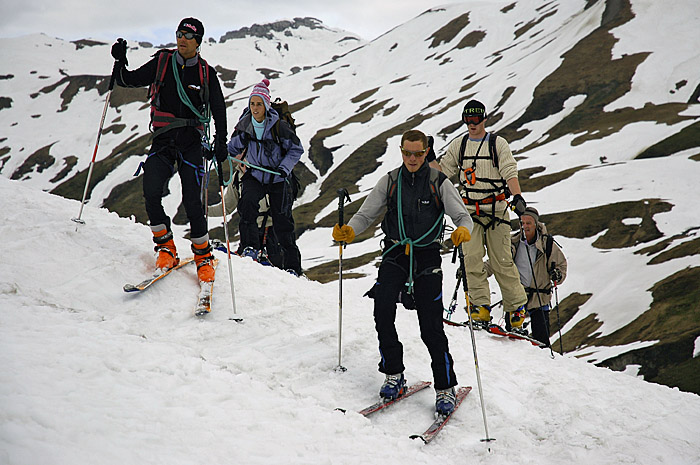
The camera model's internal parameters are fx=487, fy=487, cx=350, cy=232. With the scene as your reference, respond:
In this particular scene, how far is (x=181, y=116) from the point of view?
719cm

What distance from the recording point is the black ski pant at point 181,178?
7098 mm

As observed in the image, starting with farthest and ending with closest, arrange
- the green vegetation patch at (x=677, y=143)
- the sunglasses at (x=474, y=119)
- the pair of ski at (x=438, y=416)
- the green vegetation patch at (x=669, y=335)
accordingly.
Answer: the green vegetation patch at (x=677, y=143) < the green vegetation patch at (x=669, y=335) < the sunglasses at (x=474, y=119) < the pair of ski at (x=438, y=416)

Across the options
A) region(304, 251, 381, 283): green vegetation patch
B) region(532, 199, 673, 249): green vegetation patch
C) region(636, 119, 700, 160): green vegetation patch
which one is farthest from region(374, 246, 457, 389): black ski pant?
region(636, 119, 700, 160): green vegetation patch

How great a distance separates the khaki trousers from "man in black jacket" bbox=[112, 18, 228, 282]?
4621 mm

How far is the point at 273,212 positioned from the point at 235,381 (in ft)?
19.9

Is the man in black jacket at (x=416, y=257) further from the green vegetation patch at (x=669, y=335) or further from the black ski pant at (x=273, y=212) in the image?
the green vegetation patch at (x=669, y=335)

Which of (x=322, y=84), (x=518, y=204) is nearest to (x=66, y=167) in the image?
(x=322, y=84)

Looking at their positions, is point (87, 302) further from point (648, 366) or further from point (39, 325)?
point (648, 366)

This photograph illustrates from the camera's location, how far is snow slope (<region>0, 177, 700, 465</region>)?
3.38 metres

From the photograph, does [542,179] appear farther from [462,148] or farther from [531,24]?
[531,24]

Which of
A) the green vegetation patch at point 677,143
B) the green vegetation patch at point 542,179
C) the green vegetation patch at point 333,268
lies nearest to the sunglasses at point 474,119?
the green vegetation patch at point 333,268

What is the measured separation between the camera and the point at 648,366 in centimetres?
1132

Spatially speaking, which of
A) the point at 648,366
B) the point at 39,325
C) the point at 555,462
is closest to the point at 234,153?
the point at 39,325

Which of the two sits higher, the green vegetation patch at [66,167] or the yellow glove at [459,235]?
the green vegetation patch at [66,167]
